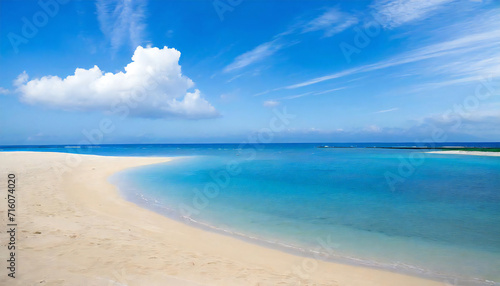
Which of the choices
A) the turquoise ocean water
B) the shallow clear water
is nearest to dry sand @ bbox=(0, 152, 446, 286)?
the turquoise ocean water

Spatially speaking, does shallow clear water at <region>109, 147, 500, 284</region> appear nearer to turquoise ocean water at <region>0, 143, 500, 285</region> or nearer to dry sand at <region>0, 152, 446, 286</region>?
turquoise ocean water at <region>0, 143, 500, 285</region>

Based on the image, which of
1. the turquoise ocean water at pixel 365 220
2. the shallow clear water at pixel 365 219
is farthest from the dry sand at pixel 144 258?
the shallow clear water at pixel 365 219

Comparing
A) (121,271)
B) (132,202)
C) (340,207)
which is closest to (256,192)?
(340,207)

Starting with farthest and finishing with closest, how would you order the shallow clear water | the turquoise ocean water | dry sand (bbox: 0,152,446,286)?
the shallow clear water < the turquoise ocean water < dry sand (bbox: 0,152,446,286)

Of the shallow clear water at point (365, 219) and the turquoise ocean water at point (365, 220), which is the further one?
the shallow clear water at point (365, 219)

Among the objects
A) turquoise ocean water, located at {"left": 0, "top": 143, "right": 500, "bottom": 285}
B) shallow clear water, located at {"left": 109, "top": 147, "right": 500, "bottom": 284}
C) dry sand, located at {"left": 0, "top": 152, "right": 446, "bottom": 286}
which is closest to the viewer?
dry sand, located at {"left": 0, "top": 152, "right": 446, "bottom": 286}

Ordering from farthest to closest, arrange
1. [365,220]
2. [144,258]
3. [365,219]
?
[365,219] < [365,220] < [144,258]

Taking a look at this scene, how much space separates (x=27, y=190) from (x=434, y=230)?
797 inches

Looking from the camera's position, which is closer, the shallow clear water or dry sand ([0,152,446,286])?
dry sand ([0,152,446,286])

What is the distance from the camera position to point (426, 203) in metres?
13.0

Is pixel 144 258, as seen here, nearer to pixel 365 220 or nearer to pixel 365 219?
pixel 365 220

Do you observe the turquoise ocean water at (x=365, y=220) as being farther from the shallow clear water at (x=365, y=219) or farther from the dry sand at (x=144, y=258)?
the dry sand at (x=144, y=258)

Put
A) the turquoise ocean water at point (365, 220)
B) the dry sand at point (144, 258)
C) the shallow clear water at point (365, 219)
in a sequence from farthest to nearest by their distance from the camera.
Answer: the shallow clear water at point (365, 219) < the turquoise ocean water at point (365, 220) < the dry sand at point (144, 258)

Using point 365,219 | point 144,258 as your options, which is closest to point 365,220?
point 365,219
